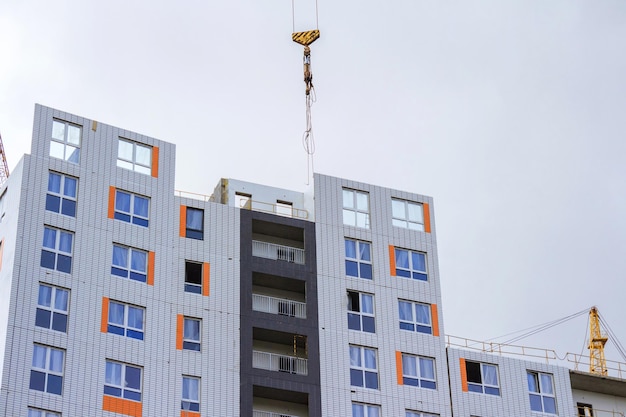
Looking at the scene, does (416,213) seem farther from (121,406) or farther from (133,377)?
(121,406)

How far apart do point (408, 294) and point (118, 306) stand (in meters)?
20.8

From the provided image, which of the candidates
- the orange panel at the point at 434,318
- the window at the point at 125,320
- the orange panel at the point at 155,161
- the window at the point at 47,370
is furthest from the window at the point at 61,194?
the orange panel at the point at 434,318

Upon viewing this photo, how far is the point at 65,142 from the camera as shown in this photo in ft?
294

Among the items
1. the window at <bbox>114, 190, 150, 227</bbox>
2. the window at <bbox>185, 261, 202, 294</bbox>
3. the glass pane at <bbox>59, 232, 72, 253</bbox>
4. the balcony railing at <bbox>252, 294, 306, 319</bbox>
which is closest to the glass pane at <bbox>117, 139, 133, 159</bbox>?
the window at <bbox>114, 190, 150, 227</bbox>

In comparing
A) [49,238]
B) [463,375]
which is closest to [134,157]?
[49,238]

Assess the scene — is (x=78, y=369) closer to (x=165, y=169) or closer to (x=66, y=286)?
(x=66, y=286)

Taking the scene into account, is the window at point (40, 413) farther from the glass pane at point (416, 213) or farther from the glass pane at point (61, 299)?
the glass pane at point (416, 213)

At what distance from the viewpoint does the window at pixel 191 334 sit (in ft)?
287

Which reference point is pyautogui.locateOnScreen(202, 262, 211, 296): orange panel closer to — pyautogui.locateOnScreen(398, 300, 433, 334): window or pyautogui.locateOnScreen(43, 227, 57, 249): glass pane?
pyautogui.locateOnScreen(43, 227, 57, 249): glass pane

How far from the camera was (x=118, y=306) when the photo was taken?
86.1 meters

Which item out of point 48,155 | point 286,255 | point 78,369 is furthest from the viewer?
point 286,255

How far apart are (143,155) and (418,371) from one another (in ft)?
76.4

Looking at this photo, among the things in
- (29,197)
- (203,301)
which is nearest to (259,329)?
(203,301)

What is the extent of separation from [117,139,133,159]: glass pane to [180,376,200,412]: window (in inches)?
609
